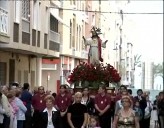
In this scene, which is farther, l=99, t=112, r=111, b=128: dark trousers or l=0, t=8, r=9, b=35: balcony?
l=0, t=8, r=9, b=35: balcony

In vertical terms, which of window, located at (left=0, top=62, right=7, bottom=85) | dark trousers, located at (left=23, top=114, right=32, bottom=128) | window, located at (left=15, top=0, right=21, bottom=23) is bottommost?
dark trousers, located at (left=23, top=114, right=32, bottom=128)

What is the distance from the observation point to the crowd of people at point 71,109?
41.8 ft

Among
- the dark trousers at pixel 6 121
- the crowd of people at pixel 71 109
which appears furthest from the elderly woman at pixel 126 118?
the dark trousers at pixel 6 121

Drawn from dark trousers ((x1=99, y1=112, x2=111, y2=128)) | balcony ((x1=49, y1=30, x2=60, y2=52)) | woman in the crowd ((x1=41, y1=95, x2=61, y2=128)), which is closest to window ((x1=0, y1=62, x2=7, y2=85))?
balcony ((x1=49, y1=30, x2=60, y2=52))

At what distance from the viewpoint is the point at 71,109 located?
14.8 m

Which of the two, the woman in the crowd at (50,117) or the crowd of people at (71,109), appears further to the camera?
the woman in the crowd at (50,117)

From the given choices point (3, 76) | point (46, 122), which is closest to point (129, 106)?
point (46, 122)

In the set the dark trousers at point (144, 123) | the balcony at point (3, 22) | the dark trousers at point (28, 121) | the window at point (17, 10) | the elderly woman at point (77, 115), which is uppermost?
the window at point (17, 10)

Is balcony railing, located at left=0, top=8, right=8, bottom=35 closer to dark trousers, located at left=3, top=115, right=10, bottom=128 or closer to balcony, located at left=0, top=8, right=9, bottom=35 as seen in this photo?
balcony, located at left=0, top=8, right=9, bottom=35

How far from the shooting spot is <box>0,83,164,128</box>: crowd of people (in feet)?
41.8

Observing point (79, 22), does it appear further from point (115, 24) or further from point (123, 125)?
point (123, 125)

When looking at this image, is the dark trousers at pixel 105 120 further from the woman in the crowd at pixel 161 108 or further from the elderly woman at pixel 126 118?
the elderly woman at pixel 126 118

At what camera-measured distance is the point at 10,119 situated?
15.9m

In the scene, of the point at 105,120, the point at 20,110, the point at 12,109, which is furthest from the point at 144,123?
the point at 12,109
